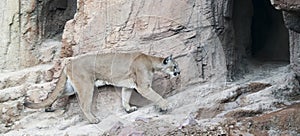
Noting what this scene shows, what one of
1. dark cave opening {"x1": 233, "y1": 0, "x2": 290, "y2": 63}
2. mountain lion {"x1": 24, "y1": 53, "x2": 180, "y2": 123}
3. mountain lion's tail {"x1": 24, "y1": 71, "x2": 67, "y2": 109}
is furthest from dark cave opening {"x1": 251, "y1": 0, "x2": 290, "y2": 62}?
mountain lion's tail {"x1": 24, "y1": 71, "x2": 67, "y2": 109}

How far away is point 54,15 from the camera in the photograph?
856cm

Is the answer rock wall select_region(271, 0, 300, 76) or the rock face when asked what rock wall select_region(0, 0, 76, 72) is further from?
rock wall select_region(271, 0, 300, 76)

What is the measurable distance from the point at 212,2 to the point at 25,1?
2644mm

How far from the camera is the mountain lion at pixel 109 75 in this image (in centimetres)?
674

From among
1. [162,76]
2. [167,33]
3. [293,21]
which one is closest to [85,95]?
[162,76]

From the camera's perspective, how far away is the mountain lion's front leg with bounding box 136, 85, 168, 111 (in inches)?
260

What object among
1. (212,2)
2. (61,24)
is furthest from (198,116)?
(61,24)

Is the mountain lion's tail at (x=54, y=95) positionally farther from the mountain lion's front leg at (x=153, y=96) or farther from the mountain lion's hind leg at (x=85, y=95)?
the mountain lion's front leg at (x=153, y=96)

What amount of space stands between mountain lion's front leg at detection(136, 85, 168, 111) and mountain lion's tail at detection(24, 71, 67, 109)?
880 mm

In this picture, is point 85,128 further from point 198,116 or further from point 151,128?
point 198,116

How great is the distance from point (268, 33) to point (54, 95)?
4.41 m

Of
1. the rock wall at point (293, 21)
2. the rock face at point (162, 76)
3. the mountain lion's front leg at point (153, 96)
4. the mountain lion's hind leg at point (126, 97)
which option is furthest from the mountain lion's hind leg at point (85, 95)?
the rock wall at point (293, 21)

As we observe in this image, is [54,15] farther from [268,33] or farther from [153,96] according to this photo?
[268,33]

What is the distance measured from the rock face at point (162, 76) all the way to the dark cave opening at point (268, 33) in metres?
1.38
